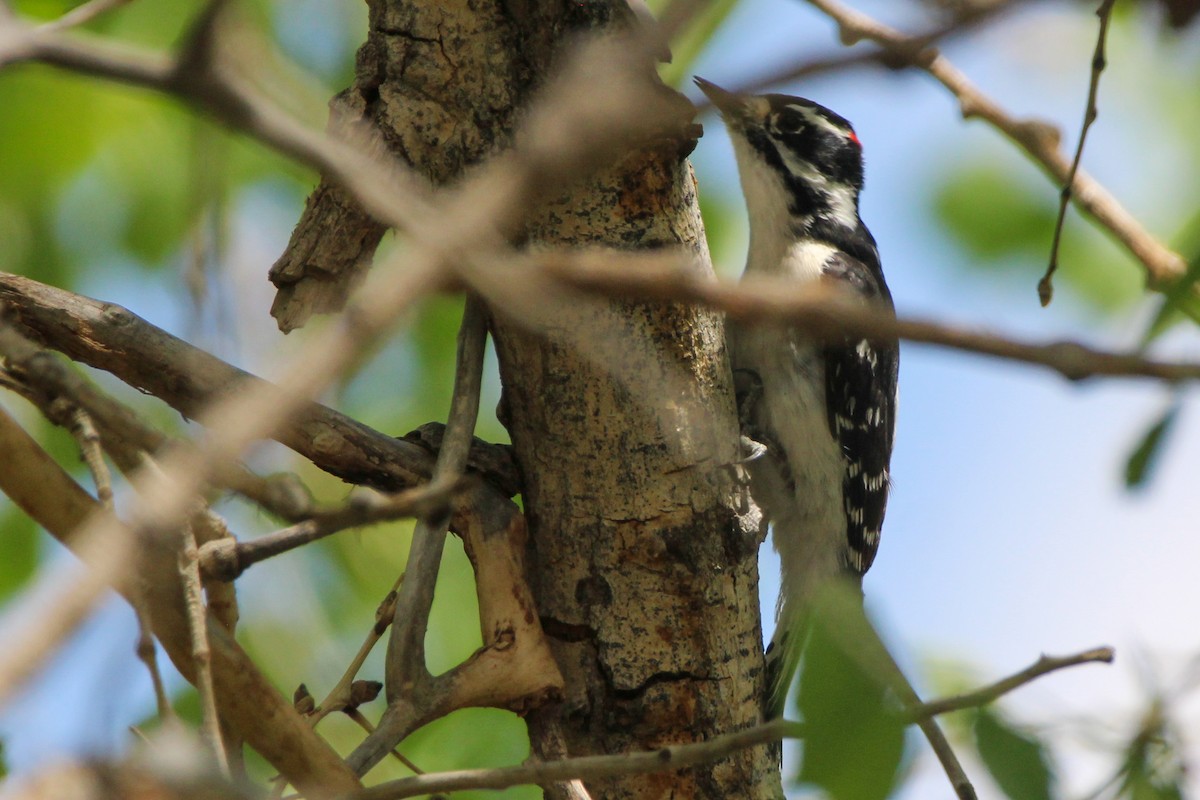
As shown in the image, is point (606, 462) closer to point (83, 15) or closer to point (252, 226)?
point (83, 15)

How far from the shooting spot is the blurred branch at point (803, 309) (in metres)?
0.67

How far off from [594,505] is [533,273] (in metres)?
1.62

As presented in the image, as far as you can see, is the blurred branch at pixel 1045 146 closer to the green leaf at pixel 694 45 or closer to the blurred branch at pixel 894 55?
the green leaf at pixel 694 45

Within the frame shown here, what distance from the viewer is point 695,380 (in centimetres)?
238

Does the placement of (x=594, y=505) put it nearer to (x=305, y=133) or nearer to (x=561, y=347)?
(x=561, y=347)

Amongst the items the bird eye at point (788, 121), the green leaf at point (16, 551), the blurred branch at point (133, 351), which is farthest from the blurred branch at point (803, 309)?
the bird eye at point (788, 121)

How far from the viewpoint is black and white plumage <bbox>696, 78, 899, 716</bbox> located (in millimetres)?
3355

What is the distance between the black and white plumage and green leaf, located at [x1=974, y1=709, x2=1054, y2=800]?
1.83m

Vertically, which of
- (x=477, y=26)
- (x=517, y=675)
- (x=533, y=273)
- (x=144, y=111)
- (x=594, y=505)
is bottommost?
(x=533, y=273)

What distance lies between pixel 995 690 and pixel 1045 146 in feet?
5.32

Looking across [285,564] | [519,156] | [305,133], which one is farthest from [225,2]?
[285,564]

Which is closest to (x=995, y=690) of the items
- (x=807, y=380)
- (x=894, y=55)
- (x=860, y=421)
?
(x=894, y=55)

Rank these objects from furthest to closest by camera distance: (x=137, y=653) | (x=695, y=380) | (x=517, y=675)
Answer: (x=695, y=380), (x=517, y=675), (x=137, y=653)

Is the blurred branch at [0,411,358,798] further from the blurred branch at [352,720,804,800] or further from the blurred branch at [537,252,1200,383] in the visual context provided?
the blurred branch at [537,252,1200,383]
